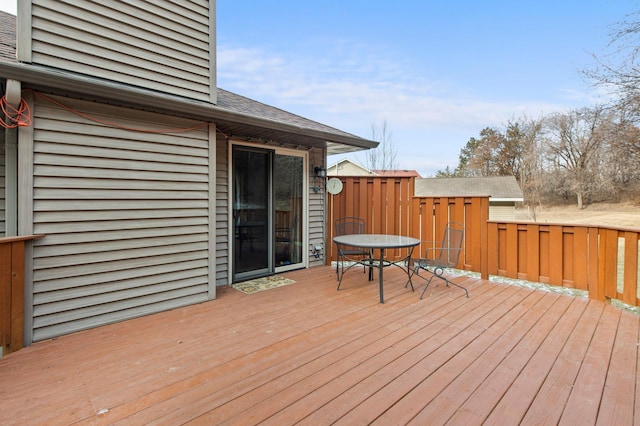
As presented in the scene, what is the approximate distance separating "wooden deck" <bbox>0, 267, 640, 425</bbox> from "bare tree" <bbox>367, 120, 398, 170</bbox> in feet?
46.8

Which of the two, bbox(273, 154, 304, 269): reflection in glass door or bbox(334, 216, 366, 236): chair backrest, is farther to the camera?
bbox(334, 216, 366, 236): chair backrest

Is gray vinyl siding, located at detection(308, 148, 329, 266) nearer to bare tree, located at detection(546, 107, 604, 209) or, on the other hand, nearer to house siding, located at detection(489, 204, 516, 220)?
house siding, located at detection(489, 204, 516, 220)

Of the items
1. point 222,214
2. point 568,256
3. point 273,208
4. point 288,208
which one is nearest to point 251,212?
point 273,208

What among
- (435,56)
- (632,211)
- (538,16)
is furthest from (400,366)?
(632,211)

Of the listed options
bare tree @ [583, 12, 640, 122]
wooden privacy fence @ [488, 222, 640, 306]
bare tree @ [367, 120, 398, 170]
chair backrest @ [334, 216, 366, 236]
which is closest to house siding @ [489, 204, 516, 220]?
bare tree @ [367, 120, 398, 170]

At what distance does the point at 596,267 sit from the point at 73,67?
6.08 meters

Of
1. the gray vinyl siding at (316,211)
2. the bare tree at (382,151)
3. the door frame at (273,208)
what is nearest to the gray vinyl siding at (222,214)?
the door frame at (273,208)

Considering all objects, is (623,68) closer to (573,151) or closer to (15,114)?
(15,114)

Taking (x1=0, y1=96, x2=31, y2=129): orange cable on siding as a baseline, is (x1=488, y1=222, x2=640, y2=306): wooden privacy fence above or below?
below

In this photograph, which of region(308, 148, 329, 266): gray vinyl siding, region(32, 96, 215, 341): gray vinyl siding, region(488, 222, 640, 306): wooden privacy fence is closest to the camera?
region(32, 96, 215, 341): gray vinyl siding

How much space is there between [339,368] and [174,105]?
116 inches

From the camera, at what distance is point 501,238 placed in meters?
4.51

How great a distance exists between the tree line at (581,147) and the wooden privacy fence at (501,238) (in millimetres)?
4244

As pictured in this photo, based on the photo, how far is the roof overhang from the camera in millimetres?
2377
